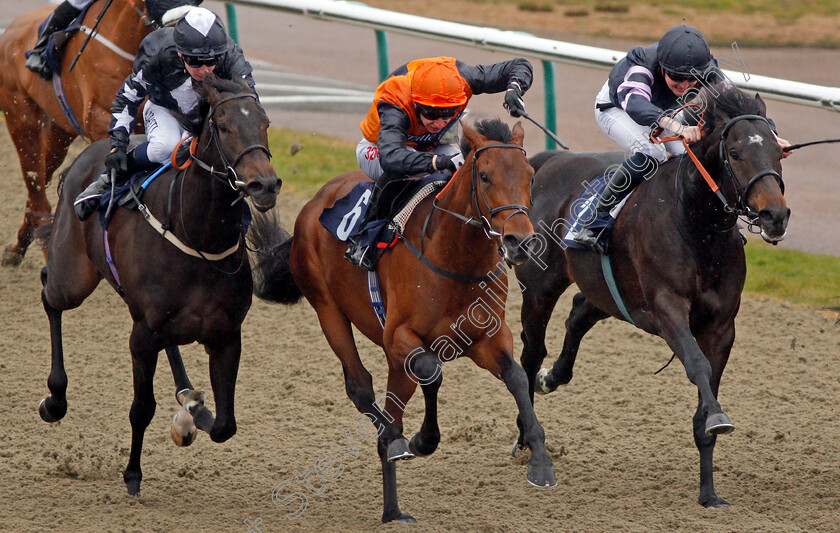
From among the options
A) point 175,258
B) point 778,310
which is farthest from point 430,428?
point 778,310

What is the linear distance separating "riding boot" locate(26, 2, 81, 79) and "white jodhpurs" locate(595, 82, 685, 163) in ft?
11.2

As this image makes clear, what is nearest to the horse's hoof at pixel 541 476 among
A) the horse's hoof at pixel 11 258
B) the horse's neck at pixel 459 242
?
the horse's neck at pixel 459 242

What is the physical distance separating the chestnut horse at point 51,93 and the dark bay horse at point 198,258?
57.7 inches

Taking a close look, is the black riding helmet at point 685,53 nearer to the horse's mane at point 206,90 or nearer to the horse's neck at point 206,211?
the horse's mane at point 206,90

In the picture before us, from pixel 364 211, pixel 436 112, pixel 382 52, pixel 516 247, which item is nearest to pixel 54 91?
pixel 382 52

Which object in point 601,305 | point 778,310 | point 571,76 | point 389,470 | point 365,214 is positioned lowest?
point 389,470

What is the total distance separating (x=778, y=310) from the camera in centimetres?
755

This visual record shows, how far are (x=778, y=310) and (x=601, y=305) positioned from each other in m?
2.54

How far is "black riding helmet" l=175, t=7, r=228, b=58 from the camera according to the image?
478 cm

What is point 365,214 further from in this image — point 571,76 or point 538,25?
point 538,25

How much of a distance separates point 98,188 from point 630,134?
2525mm

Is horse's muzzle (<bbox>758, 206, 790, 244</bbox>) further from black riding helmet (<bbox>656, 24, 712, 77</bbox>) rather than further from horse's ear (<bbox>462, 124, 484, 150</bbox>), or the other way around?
horse's ear (<bbox>462, 124, 484, 150</bbox>)

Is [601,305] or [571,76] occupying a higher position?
[571,76]

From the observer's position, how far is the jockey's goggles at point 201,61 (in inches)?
190
